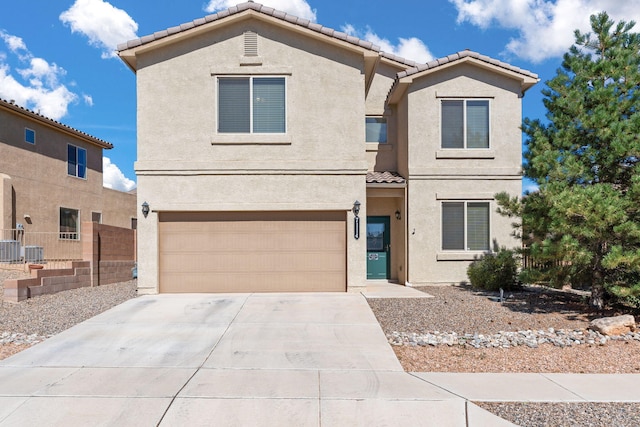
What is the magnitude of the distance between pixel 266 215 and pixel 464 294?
5663 mm

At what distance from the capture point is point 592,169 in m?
10.3

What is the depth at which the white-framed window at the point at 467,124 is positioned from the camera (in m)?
14.5

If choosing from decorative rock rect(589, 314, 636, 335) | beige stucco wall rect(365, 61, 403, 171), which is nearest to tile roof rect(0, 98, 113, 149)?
beige stucco wall rect(365, 61, 403, 171)

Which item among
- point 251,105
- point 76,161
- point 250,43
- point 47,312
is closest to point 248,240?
point 251,105

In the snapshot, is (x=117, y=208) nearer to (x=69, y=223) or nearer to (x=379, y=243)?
(x=69, y=223)

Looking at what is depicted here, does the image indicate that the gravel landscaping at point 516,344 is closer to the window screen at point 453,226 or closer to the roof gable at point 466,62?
the window screen at point 453,226

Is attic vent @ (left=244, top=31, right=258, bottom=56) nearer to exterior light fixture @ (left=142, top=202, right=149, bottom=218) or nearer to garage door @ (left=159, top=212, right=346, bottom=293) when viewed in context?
garage door @ (left=159, top=212, right=346, bottom=293)

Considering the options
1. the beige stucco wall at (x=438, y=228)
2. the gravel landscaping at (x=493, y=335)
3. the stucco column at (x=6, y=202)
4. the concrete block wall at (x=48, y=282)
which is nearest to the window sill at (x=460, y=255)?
the beige stucco wall at (x=438, y=228)

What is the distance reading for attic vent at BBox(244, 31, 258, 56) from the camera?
12289mm

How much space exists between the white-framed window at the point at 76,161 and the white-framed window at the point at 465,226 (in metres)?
18.5

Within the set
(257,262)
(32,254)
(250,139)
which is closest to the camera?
(250,139)

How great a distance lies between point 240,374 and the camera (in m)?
6.36

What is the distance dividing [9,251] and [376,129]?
13.5 metres

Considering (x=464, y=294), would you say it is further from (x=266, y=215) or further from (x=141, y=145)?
(x=141, y=145)
